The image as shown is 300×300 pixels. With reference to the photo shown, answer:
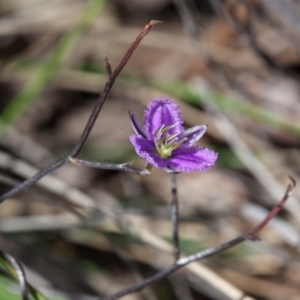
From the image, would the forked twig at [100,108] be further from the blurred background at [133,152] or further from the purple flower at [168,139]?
the blurred background at [133,152]

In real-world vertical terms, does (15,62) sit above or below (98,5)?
below

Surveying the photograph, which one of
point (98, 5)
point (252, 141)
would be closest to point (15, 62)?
point (98, 5)

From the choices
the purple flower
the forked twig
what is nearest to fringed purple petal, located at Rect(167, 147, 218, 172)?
the purple flower

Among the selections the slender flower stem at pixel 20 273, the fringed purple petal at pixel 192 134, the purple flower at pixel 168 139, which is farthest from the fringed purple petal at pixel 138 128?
the slender flower stem at pixel 20 273

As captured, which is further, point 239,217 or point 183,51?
point 183,51

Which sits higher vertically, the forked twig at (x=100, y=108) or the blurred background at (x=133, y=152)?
the forked twig at (x=100, y=108)

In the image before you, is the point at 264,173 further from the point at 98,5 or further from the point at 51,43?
the point at 51,43
